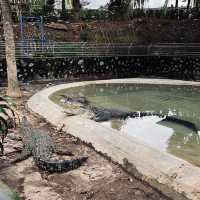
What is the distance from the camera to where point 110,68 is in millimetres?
17188

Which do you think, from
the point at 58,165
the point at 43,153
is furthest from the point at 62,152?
the point at 58,165

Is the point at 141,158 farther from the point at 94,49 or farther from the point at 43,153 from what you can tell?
the point at 94,49

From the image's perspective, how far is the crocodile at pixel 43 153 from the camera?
6449 millimetres

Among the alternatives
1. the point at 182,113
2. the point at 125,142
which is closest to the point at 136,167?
the point at 125,142

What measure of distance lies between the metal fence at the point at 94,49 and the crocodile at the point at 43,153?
8534mm

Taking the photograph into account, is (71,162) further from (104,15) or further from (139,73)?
(104,15)

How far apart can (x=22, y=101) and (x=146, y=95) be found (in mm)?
3904

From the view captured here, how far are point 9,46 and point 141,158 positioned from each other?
640 centimetres

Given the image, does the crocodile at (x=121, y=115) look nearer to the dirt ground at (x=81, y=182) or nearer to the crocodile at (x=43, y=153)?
the crocodile at (x=43, y=153)

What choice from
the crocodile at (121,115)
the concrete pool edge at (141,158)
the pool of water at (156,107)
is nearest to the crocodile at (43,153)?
the concrete pool edge at (141,158)

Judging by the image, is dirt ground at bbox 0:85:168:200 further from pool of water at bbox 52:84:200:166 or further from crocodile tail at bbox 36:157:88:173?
pool of water at bbox 52:84:200:166

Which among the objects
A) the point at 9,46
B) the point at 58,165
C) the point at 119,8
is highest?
the point at 119,8

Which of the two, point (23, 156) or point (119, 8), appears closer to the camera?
point (23, 156)

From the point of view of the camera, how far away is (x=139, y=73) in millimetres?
17422
